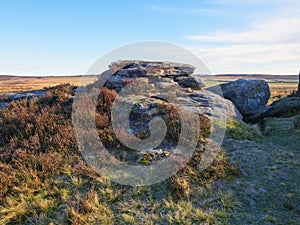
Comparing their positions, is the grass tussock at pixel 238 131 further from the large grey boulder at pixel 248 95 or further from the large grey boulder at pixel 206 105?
the large grey boulder at pixel 248 95

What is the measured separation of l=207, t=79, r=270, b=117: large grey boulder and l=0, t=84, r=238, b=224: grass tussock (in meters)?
9.81

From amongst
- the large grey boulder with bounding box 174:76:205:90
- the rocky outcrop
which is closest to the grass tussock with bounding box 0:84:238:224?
the rocky outcrop

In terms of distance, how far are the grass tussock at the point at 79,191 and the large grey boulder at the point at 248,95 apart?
32.2 feet

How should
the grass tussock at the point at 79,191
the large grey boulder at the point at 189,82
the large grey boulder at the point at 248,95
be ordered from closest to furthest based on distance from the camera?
the grass tussock at the point at 79,191, the large grey boulder at the point at 189,82, the large grey boulder at the point at 248,95

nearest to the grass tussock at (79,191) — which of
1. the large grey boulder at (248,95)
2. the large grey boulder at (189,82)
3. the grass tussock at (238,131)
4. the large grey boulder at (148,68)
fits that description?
the grass tussock at (238,131)

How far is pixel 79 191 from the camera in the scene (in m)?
6.61

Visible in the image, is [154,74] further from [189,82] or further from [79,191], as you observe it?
[79,191]

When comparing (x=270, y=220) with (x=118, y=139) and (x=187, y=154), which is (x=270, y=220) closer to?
(x=187, y=154)

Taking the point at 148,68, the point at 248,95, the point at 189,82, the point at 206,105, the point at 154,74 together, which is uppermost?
the point at 148,68

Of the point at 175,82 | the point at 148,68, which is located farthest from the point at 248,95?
the point at 148,68

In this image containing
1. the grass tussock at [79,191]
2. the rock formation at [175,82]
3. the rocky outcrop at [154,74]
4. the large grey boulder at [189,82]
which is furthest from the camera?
the large grey boulder at [189,82]

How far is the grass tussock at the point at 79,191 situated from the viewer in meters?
5.76

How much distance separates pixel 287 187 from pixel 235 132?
144 inches

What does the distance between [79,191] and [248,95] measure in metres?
13.8
